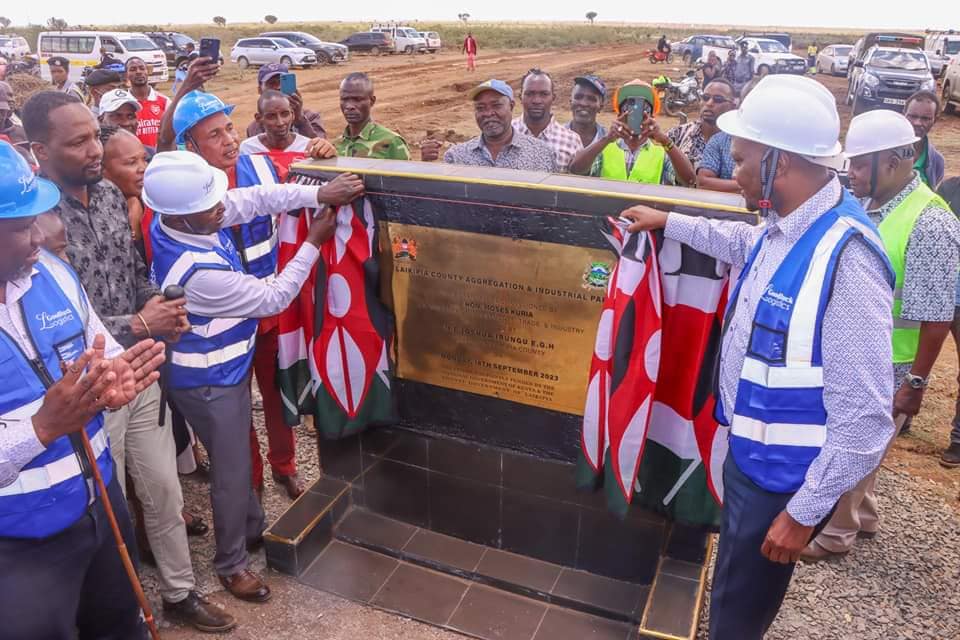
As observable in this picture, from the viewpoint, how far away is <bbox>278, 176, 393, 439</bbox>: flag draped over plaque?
11.9 ft

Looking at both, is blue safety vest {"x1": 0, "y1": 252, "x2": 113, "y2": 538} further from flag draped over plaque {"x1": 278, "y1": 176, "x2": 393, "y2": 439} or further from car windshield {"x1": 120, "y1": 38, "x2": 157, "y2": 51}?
car windshield {"x1": 120, "y1": 38, "x2": 157, "y2": 51}

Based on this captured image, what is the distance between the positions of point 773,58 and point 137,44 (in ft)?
69.2

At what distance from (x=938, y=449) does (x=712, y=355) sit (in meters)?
2.96

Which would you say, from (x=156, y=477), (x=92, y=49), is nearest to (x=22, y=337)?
(x=156, y=477)

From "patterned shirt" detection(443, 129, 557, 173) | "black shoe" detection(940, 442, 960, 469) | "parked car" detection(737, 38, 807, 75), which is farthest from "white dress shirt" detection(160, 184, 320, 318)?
"parked car" detection(737, 38, 807, 75)

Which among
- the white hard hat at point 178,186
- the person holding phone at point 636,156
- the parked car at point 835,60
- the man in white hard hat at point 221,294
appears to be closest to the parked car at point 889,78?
the parked car at point 835,60

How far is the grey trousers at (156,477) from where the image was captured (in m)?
3.21

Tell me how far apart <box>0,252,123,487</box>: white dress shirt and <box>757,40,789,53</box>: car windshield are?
28.5m

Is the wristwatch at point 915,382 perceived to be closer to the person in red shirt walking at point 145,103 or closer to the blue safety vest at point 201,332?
the blue safety vest at point 201,332

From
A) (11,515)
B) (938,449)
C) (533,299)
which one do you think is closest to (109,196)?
(11,515)

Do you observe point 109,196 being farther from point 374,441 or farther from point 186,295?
point 374,441

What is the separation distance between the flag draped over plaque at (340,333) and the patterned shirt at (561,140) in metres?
2.15

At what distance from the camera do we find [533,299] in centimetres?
335

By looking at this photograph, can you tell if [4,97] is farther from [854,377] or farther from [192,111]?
[854,377]
